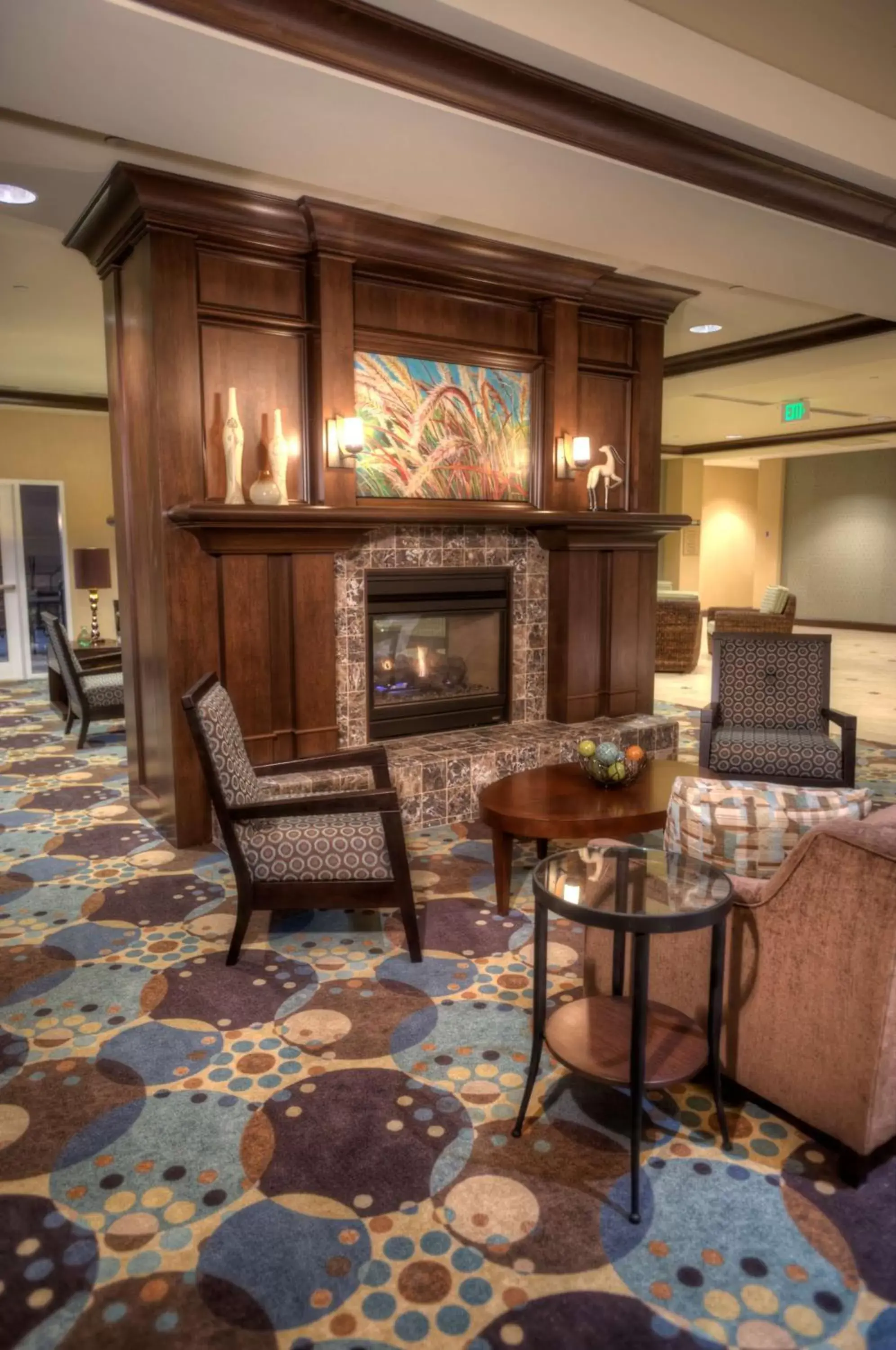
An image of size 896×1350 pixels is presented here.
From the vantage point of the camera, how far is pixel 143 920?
3.55 meters

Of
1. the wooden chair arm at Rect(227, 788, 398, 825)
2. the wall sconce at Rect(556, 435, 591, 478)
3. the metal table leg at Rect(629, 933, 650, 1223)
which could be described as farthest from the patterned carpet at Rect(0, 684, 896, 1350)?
the wall sconce at Rect(556, 435, 591, 478)

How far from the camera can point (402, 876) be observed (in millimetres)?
3141

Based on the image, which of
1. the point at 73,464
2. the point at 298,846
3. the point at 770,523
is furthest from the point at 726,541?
the point at 298,846

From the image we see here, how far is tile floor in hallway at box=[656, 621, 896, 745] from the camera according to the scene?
→ 288 inches

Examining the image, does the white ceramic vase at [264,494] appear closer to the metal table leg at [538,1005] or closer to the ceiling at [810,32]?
the ceiling at [810,32]

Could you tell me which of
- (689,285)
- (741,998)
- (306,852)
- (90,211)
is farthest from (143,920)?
(689,285)

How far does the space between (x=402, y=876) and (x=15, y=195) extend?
335cm

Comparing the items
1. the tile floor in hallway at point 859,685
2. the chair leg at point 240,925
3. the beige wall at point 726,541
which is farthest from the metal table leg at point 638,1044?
the beige wall at point 726,541

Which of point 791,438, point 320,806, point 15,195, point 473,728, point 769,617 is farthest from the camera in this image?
point 791,438

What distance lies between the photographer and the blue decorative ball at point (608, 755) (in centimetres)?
381

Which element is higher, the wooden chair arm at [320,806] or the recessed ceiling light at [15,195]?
the recessed ceiling light at [15,195]

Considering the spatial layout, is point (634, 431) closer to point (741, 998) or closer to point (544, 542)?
point (544, 542)

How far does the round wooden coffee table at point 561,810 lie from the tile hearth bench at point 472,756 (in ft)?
1.57

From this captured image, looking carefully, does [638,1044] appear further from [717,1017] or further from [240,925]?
[240,925]
